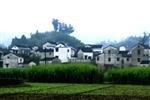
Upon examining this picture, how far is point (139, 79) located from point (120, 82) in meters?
1.59

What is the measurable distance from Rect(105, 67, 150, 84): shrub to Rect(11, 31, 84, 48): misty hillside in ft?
253

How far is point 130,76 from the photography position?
104 ft

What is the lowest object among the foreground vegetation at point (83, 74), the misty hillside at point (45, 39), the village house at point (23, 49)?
the foreground vegetation at point (83, 74)

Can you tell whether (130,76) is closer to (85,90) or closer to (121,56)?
(85,90)

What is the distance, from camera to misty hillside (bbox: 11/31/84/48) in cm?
11444

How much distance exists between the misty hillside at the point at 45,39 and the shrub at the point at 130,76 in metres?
77.0

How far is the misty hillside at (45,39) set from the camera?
114 metres

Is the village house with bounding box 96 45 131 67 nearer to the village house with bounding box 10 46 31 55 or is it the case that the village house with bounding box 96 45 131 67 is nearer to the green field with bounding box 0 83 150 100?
the village house with bounding box 10 46 31 55

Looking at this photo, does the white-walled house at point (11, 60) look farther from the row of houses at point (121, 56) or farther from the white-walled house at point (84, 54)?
the row of houses at point (121, 56)

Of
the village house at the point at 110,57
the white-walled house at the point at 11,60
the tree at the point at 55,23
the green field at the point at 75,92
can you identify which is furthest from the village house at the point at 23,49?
the green field at the point at 75,92

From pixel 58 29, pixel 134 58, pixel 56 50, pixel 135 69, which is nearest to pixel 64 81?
pixel 135 69

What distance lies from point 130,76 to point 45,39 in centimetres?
9499

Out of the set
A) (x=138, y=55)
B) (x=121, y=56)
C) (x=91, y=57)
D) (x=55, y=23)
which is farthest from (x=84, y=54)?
(x=55, y=23)

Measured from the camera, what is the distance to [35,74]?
113 feet
